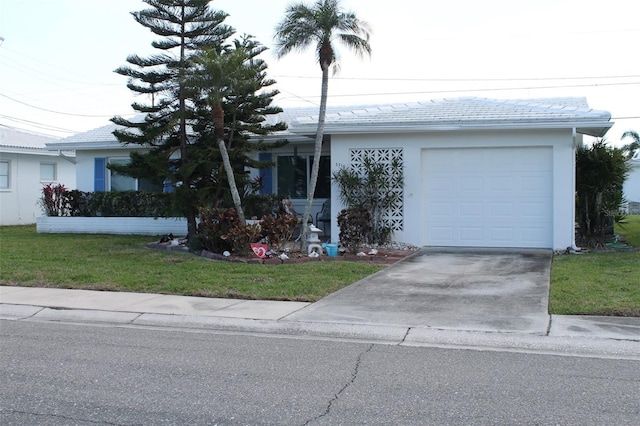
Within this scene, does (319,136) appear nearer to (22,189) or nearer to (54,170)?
(22,189)

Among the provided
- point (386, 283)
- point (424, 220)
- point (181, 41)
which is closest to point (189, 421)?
point (386, 283)

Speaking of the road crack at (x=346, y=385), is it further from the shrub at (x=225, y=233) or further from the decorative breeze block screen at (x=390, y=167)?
the decorative breeze block screen at (x=390, y=167)

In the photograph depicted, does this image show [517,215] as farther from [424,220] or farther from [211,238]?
[211,238]

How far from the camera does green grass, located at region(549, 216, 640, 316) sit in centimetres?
859

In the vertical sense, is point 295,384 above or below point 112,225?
below

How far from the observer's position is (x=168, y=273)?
12.0m

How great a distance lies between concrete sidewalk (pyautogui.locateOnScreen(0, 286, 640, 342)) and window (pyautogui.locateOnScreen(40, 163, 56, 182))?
59.4 feet

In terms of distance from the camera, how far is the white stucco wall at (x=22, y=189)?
2602 centimetres

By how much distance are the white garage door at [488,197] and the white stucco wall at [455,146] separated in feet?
0.67

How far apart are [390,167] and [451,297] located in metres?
6.41

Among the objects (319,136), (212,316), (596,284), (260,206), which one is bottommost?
(212,316)

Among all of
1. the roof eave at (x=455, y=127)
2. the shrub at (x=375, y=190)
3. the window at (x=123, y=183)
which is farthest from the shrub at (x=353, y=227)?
the window at (x=123, y=183)

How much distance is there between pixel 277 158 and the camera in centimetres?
1984

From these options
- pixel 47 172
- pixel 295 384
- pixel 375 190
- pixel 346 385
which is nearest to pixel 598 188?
pixel 375 190
